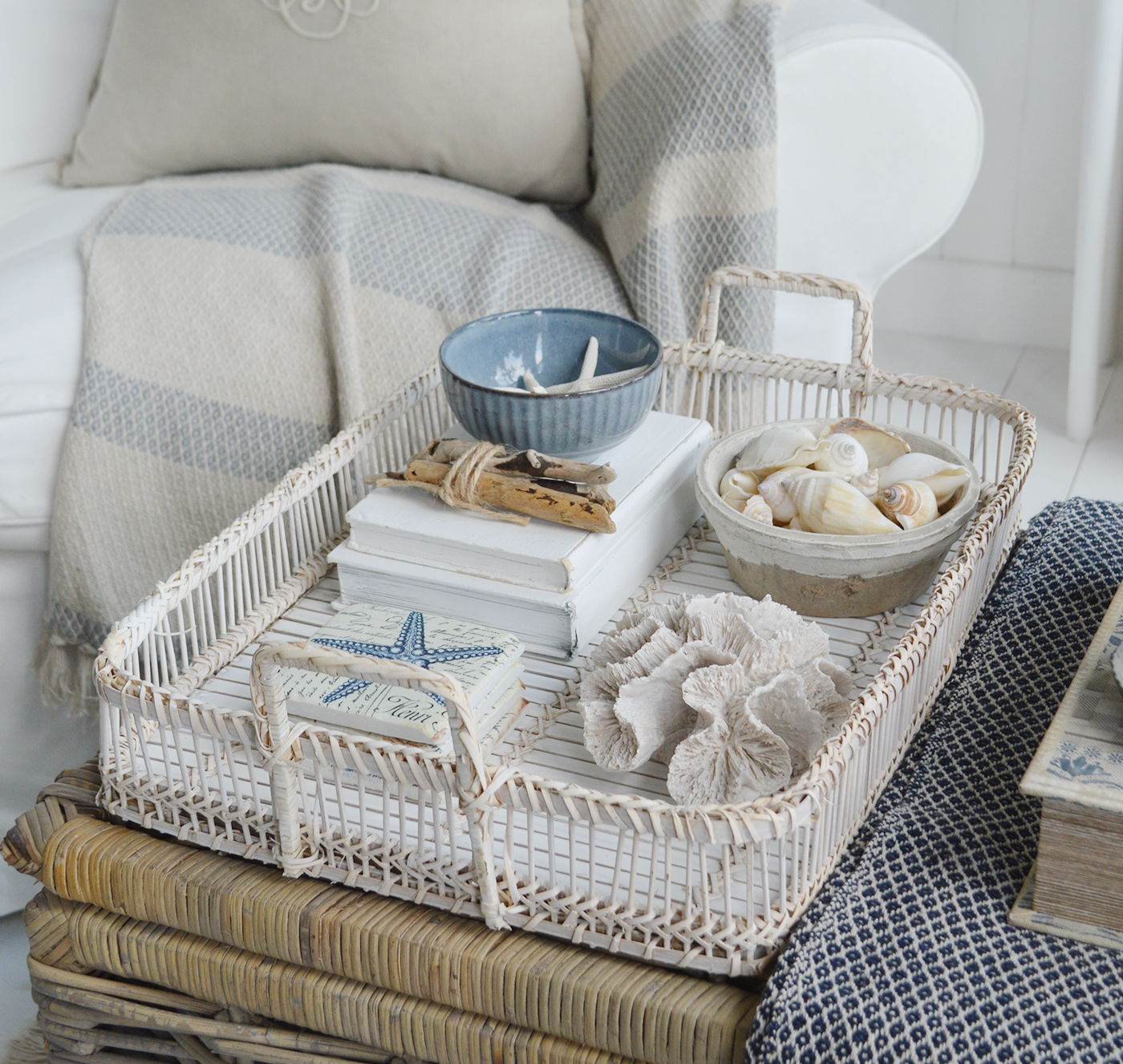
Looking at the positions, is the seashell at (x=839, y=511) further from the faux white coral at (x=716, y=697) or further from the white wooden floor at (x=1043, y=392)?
the white wooden floor at (x=1043, y=392)

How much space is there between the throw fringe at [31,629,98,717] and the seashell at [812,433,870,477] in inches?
27.7

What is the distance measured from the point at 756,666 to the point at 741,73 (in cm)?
70

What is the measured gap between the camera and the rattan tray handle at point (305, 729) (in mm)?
552

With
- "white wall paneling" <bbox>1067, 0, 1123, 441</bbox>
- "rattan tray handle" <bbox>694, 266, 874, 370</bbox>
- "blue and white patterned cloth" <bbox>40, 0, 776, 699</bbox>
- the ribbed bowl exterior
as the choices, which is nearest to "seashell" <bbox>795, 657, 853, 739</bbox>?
the ribbed bowl exterior

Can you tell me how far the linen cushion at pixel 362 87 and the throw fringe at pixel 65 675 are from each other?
0.57 m

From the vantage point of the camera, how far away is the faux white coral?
2.09 ft

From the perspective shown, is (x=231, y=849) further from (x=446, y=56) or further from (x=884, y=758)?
(x=446, y=56)

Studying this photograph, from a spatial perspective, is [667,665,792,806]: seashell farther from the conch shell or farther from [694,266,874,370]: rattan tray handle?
[694,266,874,370]: rattan tray handle

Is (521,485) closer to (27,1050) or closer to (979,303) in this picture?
(27,1050)

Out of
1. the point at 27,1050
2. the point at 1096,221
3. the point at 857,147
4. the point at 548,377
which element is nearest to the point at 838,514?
the point at 548,377

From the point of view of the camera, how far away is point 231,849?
658mm

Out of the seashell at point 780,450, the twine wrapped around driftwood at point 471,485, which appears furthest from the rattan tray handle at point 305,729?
the seashell at point 780,450

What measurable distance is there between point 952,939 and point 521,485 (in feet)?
1.21

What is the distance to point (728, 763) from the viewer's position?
2.10 ft
